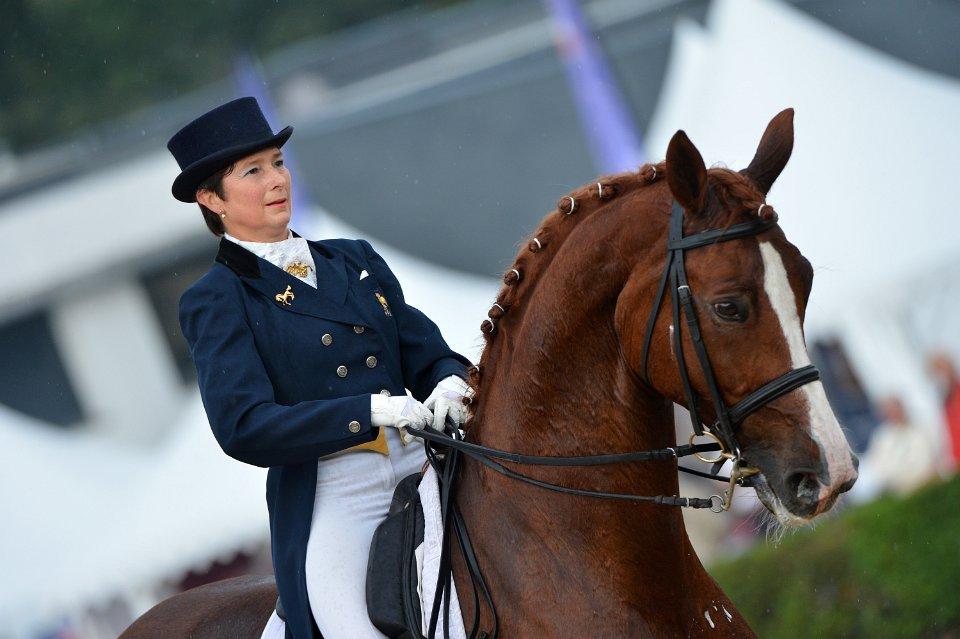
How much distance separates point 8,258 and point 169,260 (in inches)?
57.9

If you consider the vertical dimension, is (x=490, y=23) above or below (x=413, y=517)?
above

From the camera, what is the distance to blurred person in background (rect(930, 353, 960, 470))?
8.45m

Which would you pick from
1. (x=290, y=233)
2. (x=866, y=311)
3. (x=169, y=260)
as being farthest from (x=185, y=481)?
(x=290, y=233)

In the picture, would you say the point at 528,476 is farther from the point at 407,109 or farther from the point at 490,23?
the point at 490,23

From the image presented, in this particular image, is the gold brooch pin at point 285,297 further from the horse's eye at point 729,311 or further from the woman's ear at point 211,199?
the horse's eye at point 729,311

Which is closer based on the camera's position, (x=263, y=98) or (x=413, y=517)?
(x=413, y=517)

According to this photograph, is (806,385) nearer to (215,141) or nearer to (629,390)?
(629,390)

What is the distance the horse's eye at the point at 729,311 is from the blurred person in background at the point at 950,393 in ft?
21.2

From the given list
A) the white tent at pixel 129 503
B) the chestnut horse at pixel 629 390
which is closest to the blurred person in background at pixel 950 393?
the white tent at pixel 129 503

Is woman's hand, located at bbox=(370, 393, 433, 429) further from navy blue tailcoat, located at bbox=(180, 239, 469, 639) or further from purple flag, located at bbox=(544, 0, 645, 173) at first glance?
purple flag, located at bbox=(544, 0, 645, 173)

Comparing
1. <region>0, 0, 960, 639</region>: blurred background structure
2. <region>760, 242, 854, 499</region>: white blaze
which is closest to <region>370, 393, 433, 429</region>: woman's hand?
<region>760, 242, 854, 499</region>: white blaze

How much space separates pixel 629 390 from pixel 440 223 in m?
7.55

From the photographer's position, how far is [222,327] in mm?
3107

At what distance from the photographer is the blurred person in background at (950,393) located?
8453mm
